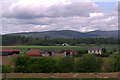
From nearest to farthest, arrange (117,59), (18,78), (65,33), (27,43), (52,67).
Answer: (18,78)
(117,59)
(52,67)
(27,43)
(65,33)

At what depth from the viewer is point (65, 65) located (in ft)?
28.9

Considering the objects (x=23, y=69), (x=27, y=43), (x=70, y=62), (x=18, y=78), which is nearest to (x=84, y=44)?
(x=27, y=43)

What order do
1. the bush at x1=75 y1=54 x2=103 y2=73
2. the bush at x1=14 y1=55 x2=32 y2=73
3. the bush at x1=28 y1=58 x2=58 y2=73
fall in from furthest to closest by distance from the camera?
the bush at x1=14 y1=55 x2=32 y2=73
the bush at x1=75 y1=54 x2=103 y2=73
the bush at x1=28 y1=58 x2=58 y2=73

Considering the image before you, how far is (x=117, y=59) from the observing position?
7.89 m

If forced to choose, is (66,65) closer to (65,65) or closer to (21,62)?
(65,65)

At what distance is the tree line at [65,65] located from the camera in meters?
8.22

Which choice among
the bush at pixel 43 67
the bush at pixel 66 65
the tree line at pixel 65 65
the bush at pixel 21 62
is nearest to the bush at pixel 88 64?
the tree line at pixel 65 65

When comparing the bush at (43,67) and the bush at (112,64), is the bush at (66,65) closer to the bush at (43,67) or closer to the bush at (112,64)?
the bush at (43,67)

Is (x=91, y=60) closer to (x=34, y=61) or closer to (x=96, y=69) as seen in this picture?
(x=96, y=69)

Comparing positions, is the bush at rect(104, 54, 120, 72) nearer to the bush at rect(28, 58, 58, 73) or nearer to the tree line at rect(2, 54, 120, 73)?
the tree line at rect(2, 54, 120, 73)

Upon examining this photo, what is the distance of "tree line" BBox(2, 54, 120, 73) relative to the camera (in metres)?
8.22

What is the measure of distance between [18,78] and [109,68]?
4421 mm

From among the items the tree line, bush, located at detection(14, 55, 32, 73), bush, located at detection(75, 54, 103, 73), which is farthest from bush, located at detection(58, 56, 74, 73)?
bush, located at detection(14, 55, 32, 73)

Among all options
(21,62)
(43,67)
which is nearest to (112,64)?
(43,67)
